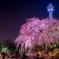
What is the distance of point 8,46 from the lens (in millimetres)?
20078

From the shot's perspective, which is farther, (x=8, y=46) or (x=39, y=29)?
(x=8, y=46)

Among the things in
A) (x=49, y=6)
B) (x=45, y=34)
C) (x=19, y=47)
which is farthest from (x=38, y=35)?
(x=49, y=6)

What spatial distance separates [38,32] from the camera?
55.4 feet

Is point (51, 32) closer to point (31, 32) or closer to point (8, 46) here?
point (31, 32)

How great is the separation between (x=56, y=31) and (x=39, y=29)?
1.56 meters

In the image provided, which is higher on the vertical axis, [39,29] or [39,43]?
[39,29]

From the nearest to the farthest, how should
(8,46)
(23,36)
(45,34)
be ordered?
(45,34), (23,36), (8,46)

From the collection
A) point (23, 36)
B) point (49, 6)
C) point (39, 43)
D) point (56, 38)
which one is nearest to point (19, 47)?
point (23, 36)

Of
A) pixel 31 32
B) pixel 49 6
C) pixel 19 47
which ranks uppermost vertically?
pixel 49 6

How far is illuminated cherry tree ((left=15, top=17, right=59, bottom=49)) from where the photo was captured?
53.8 ft

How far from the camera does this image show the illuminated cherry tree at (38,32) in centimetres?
1641

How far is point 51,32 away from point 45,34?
56 centimetres

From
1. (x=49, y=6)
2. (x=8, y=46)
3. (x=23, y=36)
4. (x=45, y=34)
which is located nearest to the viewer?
(x=45, y=34)

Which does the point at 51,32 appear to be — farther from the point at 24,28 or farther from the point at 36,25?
the point at 24,28
